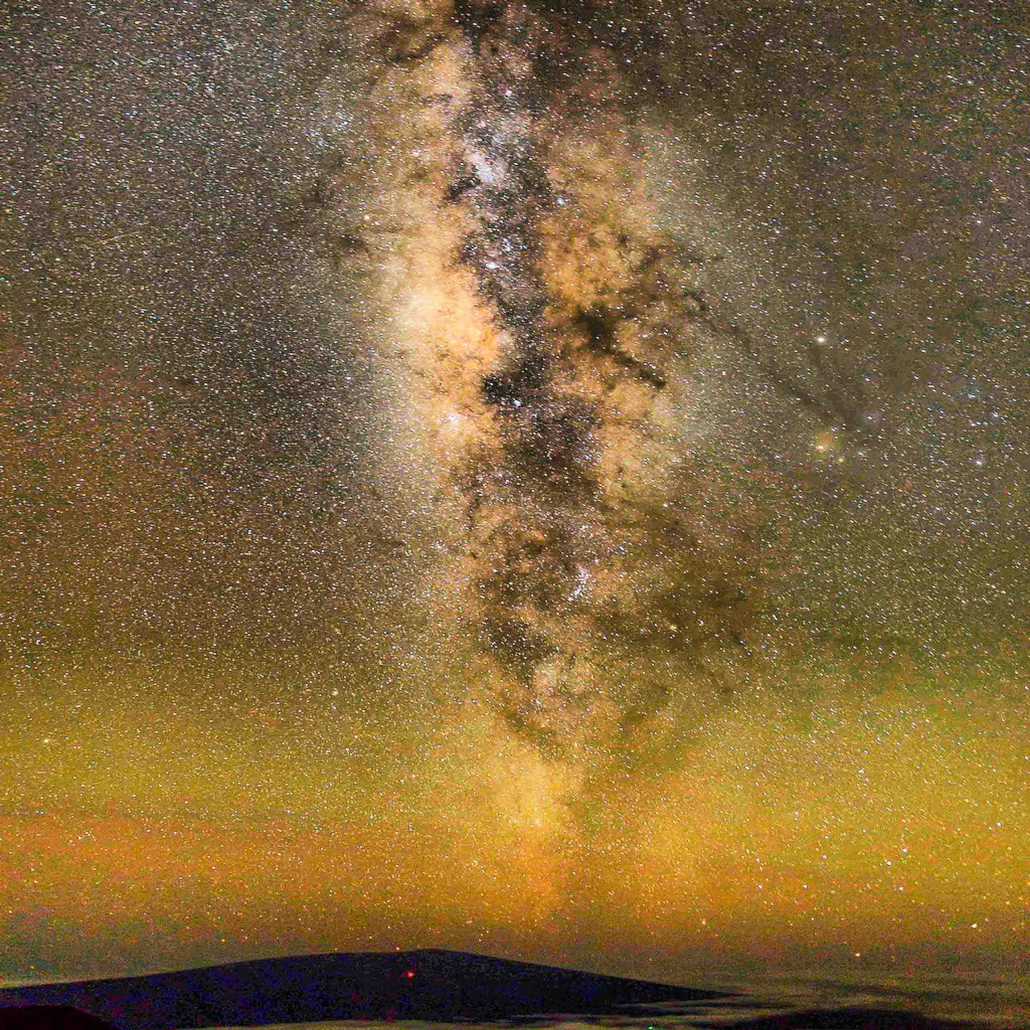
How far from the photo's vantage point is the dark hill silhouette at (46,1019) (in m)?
1.94

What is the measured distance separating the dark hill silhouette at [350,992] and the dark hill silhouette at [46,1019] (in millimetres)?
18673

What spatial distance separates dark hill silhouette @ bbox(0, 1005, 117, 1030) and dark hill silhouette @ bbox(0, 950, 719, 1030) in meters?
18.7

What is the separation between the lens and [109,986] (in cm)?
3300

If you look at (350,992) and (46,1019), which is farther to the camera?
(350,992)

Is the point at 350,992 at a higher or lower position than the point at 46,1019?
lower

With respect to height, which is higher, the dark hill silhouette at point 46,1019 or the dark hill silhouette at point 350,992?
the dark hill silhouette at point 46,1019

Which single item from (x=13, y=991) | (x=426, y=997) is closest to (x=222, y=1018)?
(x=13, y=991)

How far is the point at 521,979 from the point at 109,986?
54.6 feet

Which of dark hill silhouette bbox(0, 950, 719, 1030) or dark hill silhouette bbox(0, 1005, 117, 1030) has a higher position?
dark hill silhouette bbox(0, 1005, 117, 1030)

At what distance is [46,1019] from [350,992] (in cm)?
3496

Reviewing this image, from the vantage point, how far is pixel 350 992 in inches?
1260

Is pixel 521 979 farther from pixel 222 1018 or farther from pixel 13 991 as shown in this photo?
pixel 13 991

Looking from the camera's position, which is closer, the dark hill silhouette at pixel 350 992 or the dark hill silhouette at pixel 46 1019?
the dark hill silhouette at pixel 46 1019

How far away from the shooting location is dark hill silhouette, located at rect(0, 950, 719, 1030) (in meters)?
23.8
